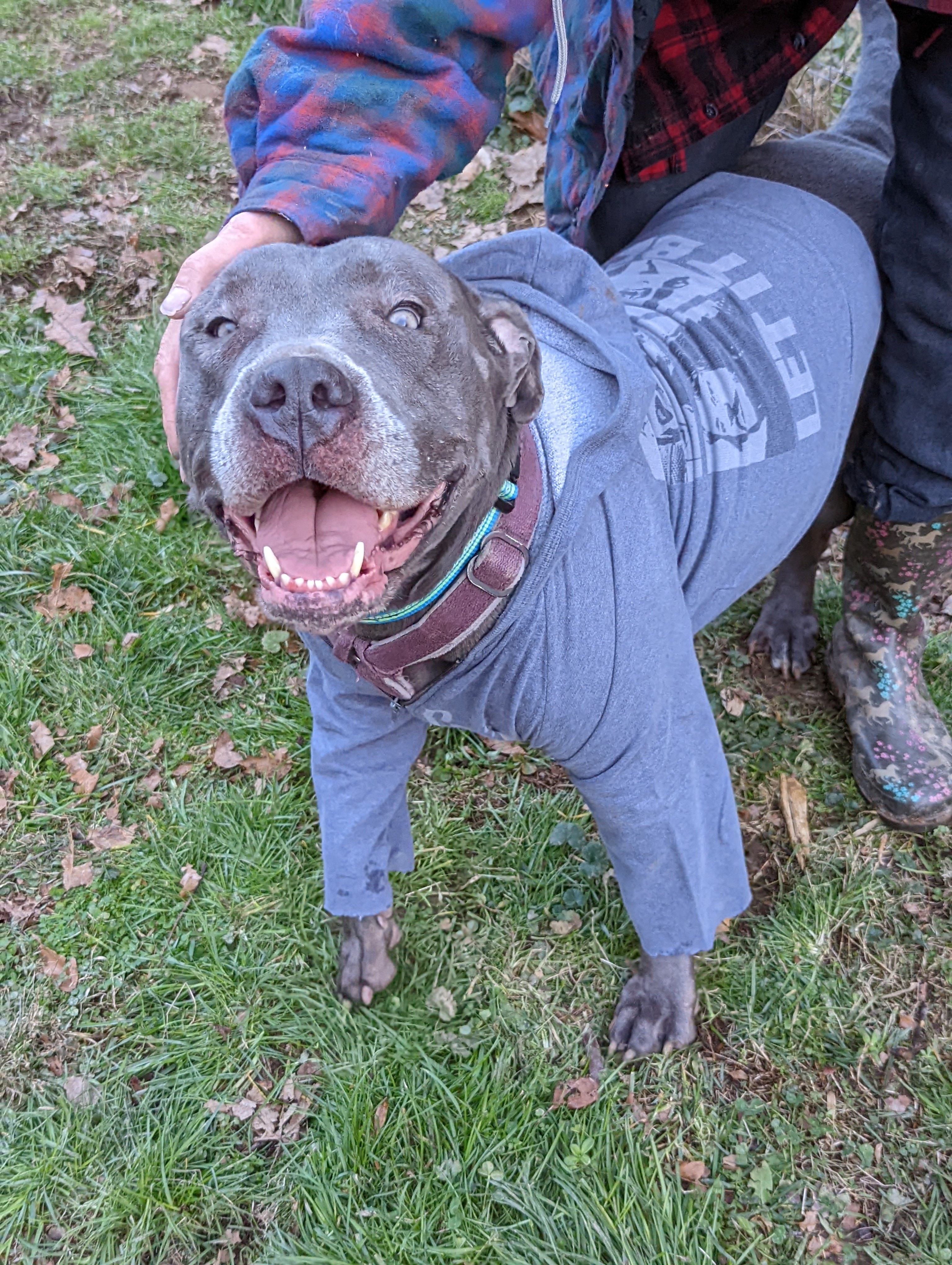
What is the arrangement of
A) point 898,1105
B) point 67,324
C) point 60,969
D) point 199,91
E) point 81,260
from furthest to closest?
point 199,91, point 81,260, point 67,324, point 60,969, point 898,1105

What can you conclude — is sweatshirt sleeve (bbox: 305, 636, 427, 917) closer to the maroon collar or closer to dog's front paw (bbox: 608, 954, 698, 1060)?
the maroon collar

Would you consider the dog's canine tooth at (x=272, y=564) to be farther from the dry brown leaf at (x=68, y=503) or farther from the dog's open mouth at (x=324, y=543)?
the dry brown leaf at (x=68, y=503)

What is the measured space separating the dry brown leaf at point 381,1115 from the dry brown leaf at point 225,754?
1.17 m

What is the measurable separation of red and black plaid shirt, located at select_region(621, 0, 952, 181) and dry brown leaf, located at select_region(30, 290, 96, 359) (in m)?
2.77

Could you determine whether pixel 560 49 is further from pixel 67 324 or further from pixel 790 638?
pixel 67 324

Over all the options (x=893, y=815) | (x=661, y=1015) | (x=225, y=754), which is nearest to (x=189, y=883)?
(x=225, y=754)

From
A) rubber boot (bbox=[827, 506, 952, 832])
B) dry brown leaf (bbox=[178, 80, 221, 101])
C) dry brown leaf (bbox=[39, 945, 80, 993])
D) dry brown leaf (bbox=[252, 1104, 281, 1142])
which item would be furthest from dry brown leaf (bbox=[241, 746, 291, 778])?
dry brown leaf (bbox=[178, 80, 221, 101])

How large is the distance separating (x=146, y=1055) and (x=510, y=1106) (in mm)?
988

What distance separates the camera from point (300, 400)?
1.58m

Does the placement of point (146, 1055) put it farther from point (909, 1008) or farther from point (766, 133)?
point (766, 133)

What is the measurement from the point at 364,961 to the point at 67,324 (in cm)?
323

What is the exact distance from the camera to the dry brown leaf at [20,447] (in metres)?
3.94

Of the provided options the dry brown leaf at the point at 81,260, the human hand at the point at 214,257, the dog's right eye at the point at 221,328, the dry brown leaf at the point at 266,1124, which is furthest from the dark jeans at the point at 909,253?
the dry brown leaf at the point at 81,260

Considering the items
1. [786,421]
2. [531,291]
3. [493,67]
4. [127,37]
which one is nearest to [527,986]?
[786,421]
